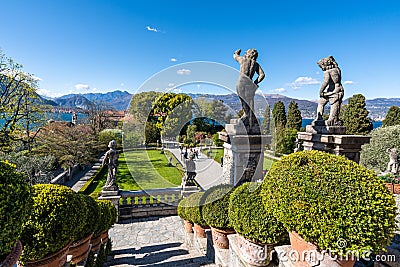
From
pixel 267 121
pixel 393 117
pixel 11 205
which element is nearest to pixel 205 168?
pixel 267 121

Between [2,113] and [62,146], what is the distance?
473cm

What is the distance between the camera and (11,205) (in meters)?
1.35

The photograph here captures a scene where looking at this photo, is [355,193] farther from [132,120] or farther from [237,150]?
[132,120]

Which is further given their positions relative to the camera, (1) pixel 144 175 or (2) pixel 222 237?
(1) pixel 144 175

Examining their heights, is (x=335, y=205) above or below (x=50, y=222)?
above

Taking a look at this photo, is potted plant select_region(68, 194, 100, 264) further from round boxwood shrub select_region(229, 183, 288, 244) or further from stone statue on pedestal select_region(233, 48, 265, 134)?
stone statue on pedestal select_region(233, 48, 265, 134)

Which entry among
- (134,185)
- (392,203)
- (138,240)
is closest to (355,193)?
(392,203)

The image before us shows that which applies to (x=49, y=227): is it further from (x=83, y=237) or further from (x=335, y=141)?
(x=335, y=141)

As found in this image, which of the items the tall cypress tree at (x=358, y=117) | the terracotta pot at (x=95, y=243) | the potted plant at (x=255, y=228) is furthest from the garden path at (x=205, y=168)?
the tall cypress tree at (x=358, y=117)

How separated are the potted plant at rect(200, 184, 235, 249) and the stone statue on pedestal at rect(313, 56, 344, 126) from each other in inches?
118

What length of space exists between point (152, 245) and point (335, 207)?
5.55 metres

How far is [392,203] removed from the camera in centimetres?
162

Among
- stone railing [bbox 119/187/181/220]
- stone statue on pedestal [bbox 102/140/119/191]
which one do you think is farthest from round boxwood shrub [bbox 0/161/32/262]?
stone railing [bbox 119/187/181/220]

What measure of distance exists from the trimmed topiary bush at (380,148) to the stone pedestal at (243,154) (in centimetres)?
1073
